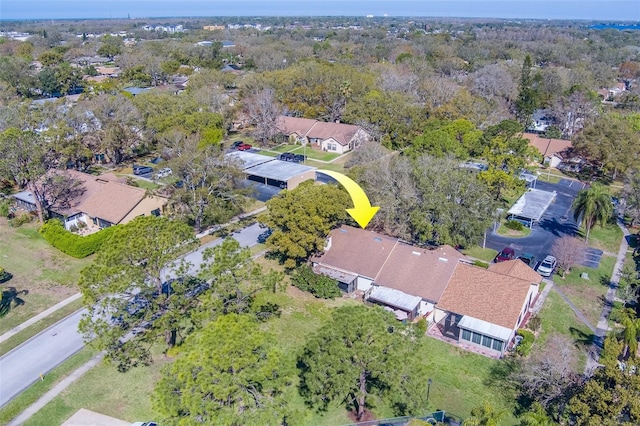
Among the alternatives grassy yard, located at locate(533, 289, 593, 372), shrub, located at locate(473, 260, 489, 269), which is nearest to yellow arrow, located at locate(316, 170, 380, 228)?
shrub, located at locate(473, 260, 489, 269)

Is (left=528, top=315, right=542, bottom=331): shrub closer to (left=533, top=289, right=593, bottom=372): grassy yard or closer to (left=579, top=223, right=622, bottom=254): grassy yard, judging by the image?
(left=533, top=289, right=593, bottom=372): grassy yard

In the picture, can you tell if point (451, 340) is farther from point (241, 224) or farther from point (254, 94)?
point (254, 94)

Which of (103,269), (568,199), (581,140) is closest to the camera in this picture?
(103,269)

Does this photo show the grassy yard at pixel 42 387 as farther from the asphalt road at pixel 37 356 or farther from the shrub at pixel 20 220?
the shrub at pixel 20 220

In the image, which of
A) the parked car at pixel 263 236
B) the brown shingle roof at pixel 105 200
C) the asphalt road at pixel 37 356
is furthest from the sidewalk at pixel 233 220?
the asphalt road at pixel 37 356

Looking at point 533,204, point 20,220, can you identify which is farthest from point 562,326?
point 20,220

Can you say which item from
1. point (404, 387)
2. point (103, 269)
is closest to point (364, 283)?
point (404, 387)
